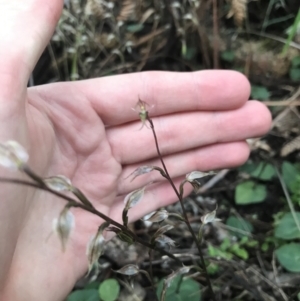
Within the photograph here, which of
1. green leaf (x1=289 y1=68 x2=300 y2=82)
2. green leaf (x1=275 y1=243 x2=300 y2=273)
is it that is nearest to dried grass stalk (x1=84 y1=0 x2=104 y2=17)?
green leaf (x1=289 y1=68 x2=300 y2=82)

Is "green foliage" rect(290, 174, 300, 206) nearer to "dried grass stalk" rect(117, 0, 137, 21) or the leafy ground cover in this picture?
the leafy ground cover

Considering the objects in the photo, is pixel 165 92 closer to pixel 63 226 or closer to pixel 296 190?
pixel 296 190

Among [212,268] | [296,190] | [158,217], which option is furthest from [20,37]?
[296,190]

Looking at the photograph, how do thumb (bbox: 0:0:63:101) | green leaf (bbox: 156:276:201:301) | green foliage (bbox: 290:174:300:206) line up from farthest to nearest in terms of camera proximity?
green foliage (bbox: 290:174:300:206)
green leaf (bbox: 156:276:201:301)
thumb (bbox: 0:0:63:101)

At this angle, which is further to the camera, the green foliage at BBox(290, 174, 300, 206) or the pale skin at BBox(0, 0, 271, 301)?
the green foliage at BBox(290, 174, 300, 206)

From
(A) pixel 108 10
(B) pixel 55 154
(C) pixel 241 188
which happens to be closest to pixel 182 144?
(C) pixel 241 188

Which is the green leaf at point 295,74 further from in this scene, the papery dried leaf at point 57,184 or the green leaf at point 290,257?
the papery dried leaf at point 57,184

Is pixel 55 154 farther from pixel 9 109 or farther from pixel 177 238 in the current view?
pixel 177 238
